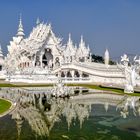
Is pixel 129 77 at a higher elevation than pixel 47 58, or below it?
below

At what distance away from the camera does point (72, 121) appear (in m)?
18.1

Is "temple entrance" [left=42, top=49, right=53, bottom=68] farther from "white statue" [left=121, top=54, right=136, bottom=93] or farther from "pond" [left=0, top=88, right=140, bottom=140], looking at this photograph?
"pond" [left=0, top=88, right=140, bottom=140]

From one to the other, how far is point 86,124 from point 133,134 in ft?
9.79

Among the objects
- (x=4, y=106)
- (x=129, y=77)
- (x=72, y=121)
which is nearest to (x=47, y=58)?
(x=129, y=77)

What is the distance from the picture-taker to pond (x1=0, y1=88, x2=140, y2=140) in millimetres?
14664

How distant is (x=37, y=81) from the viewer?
156 feet

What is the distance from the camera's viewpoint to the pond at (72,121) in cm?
1466

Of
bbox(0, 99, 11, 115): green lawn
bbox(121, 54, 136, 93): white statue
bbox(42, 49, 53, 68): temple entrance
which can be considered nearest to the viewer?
bbox(0, 99, 11, 115): green lawn

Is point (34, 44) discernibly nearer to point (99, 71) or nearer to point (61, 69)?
point (61, 69)

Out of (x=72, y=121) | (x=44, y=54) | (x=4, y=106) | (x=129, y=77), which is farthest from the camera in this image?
(x=44, y=54)

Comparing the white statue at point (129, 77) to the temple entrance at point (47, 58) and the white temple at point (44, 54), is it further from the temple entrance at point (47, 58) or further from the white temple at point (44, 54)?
the temple entrance at point (47, 58)

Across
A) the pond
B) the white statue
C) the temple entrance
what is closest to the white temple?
the temple entrance

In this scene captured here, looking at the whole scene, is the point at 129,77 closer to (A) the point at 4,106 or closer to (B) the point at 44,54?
(A) the point at 4,106

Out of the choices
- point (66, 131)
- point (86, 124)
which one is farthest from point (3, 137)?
point (86, 124)
